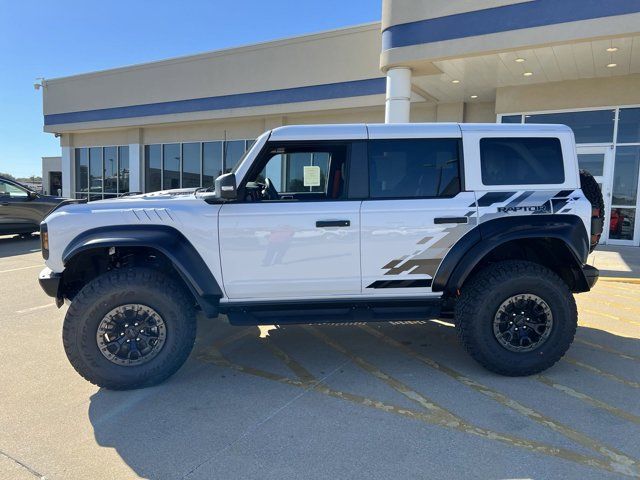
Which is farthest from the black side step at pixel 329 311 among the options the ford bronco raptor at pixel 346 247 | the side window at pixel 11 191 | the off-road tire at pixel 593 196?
the side window at pixel 11 191

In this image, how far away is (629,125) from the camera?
35.4 feet

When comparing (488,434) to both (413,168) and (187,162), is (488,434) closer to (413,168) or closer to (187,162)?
(413,168)

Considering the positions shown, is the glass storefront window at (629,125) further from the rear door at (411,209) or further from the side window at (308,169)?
the side window at (308,169)

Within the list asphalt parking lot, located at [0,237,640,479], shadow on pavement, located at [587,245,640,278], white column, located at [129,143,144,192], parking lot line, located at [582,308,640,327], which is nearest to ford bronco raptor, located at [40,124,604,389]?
asphalt parking lot, located at [0,237,640,479]

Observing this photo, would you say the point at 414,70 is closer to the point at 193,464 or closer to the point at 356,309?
the point at 356,309

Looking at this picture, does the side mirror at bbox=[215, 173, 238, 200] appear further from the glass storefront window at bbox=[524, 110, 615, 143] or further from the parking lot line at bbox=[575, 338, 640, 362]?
the glass storefront window at bbox=[524, 110, 615, 143]

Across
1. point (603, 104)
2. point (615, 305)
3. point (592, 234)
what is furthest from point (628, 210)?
point (592, 234)

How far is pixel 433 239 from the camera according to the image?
3799 millimetres

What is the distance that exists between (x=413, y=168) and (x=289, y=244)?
4.07 feet

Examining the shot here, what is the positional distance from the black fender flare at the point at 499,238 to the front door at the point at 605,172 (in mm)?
8480

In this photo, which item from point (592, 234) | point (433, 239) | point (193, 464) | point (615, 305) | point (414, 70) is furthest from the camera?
point (414, 70)

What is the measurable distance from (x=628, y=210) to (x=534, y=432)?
33.5ft

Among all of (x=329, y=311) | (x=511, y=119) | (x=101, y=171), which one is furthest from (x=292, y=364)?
(x=101, y=171)

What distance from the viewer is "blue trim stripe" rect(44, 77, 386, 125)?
13.3 metres
